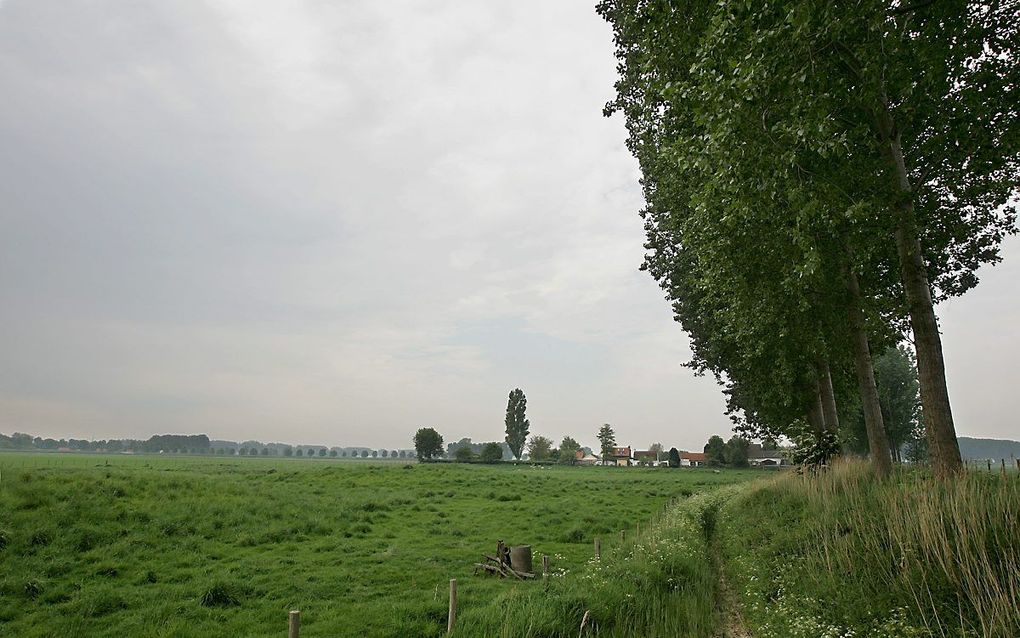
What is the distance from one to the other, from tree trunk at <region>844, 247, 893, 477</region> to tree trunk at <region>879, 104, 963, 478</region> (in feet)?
12.5

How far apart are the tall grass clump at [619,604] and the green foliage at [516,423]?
109297 mm

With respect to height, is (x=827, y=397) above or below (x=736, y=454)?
above

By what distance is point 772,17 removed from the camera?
9.00m

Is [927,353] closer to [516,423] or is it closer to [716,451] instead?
[716,451]

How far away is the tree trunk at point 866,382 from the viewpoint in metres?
14.9

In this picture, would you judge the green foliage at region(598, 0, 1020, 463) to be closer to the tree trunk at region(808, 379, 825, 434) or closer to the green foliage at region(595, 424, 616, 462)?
the tree trunk at region(808, 379, 825, 434)

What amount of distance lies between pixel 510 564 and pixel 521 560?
741 mm

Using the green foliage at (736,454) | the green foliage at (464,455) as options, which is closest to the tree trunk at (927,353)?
the green foliage at (736,454)

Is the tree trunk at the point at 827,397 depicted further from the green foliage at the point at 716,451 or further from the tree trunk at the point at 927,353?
the green foliage at the point at 716,451

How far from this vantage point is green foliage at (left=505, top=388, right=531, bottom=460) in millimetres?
120875

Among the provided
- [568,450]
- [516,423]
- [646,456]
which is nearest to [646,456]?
[646,456]

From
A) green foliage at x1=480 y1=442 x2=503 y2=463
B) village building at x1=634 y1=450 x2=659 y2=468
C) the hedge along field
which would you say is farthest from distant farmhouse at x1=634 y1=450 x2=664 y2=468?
the hedge along field

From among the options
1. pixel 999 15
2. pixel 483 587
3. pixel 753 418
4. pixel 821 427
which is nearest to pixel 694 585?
pixel 483 587

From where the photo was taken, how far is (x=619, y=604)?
10.3 metres
